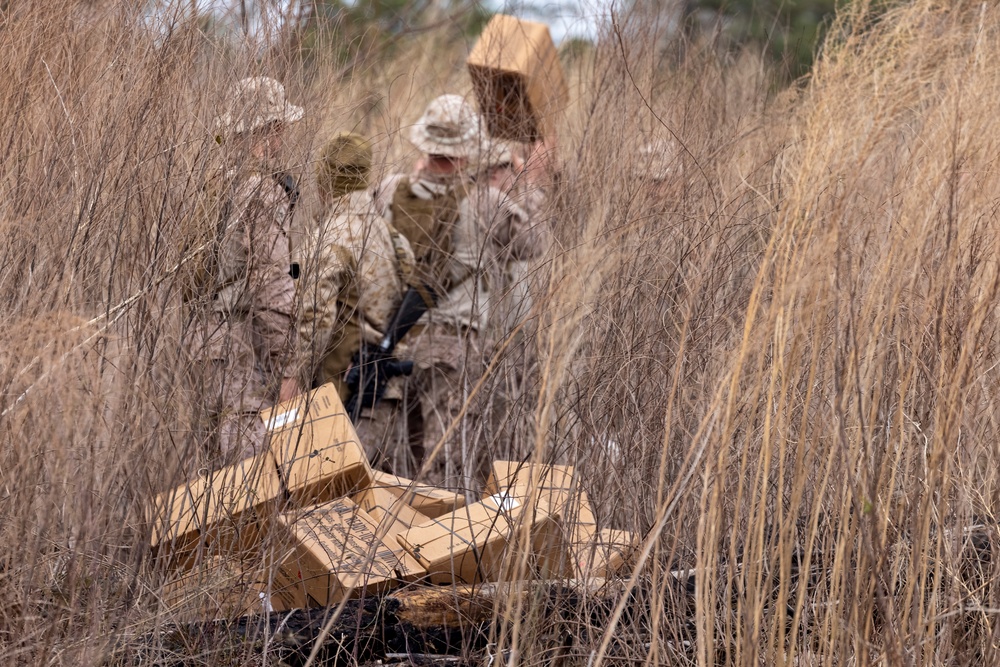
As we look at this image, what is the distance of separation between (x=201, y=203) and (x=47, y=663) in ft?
3.52

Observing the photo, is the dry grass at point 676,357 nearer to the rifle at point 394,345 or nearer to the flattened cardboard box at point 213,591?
the flattened cardboard box at point 213,591

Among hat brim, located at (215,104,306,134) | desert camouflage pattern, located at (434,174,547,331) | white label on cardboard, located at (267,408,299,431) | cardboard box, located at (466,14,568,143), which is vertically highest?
cardboard box, located at (466,14,568,143)

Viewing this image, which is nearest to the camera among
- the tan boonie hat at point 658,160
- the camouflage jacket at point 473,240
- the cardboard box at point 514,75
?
Result: the tan boonie hat at point 658,160

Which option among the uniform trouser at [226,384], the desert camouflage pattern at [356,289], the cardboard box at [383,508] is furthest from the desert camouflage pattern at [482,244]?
the uniform trouser at [226,384]

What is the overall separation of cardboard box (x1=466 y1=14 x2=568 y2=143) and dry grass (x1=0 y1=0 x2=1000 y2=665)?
1217mm

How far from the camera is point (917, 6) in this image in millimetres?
3068

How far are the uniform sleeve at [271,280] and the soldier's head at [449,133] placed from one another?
142cm

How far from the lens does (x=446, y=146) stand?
4.01 metres

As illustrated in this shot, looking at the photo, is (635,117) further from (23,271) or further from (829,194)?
(23,271)

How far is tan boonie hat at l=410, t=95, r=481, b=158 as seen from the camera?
3.98m

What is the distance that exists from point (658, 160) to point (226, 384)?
1.48m

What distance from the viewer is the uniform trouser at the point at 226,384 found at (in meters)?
2.29

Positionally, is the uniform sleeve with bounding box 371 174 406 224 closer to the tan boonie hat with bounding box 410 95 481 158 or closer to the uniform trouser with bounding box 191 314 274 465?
the tan boonie hat with bounding box 410 95 481 158

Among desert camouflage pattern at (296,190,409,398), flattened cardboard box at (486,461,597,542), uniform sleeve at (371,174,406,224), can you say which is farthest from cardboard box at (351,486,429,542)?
uniform sleeve at (371,174,406,224)
